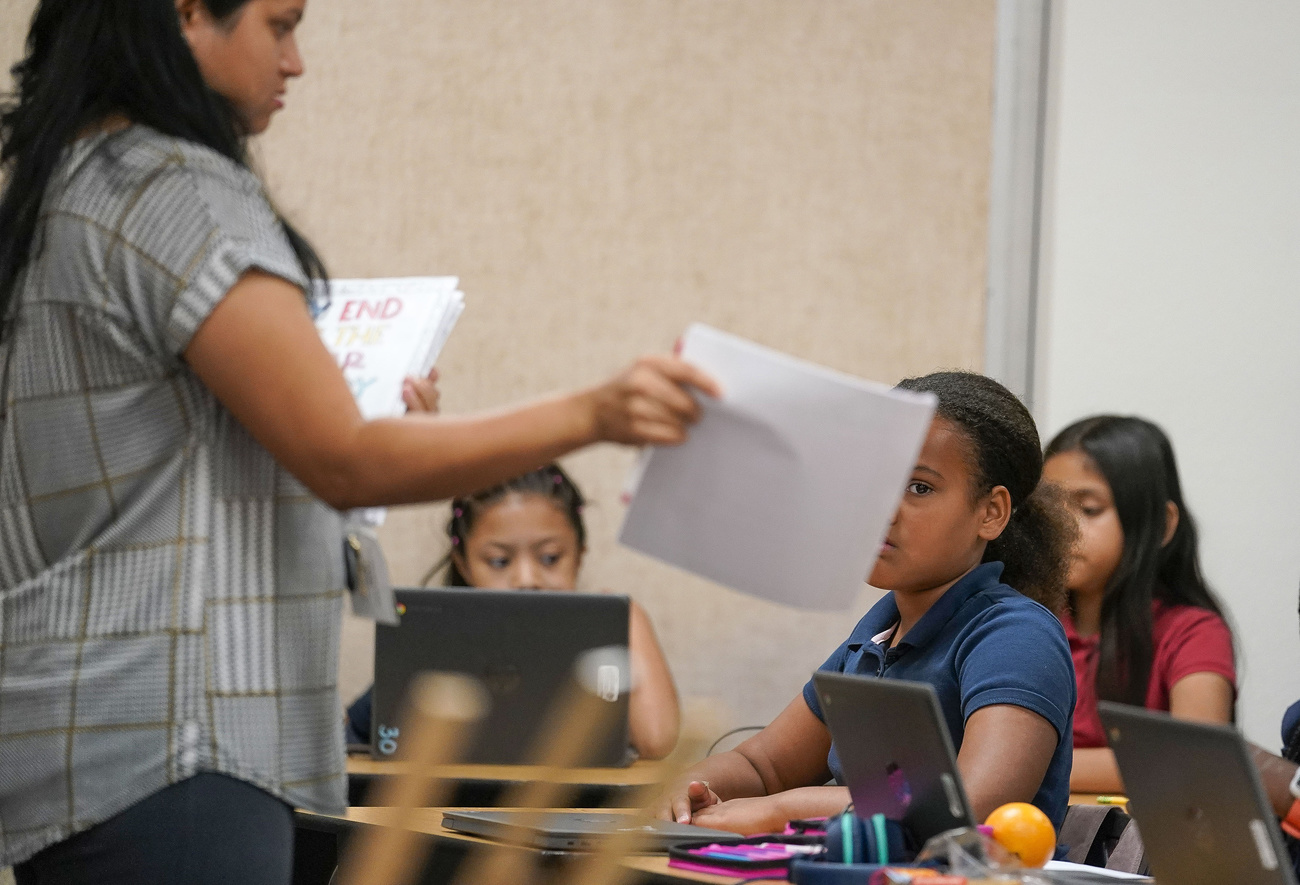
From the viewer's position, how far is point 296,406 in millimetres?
944

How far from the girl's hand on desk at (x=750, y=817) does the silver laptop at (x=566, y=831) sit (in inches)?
1.5

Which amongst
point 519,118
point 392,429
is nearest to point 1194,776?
point 392,429

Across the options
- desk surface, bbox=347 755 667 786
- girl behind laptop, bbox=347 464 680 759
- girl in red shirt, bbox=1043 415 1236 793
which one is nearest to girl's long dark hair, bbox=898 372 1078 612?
desk surface, bbox=347 755 667 786

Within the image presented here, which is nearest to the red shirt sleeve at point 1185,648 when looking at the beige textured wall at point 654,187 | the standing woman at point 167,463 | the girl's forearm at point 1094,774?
the girl's forearm at point 1094,774

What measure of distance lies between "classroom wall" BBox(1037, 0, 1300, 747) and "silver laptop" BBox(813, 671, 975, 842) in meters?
2.09

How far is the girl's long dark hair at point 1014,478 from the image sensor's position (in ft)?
6.42

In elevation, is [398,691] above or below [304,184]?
below

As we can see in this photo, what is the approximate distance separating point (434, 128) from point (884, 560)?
2143mm

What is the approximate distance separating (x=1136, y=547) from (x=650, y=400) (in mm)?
2335

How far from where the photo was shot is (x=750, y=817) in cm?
167

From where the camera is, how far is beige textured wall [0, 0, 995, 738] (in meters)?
3.51

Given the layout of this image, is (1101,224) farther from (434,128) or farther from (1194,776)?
(1194,776)

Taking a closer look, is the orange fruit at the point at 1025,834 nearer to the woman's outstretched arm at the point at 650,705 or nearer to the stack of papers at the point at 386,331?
the stack of papers at the point at 386,331

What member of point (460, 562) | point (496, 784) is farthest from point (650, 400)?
point (460, 562)
